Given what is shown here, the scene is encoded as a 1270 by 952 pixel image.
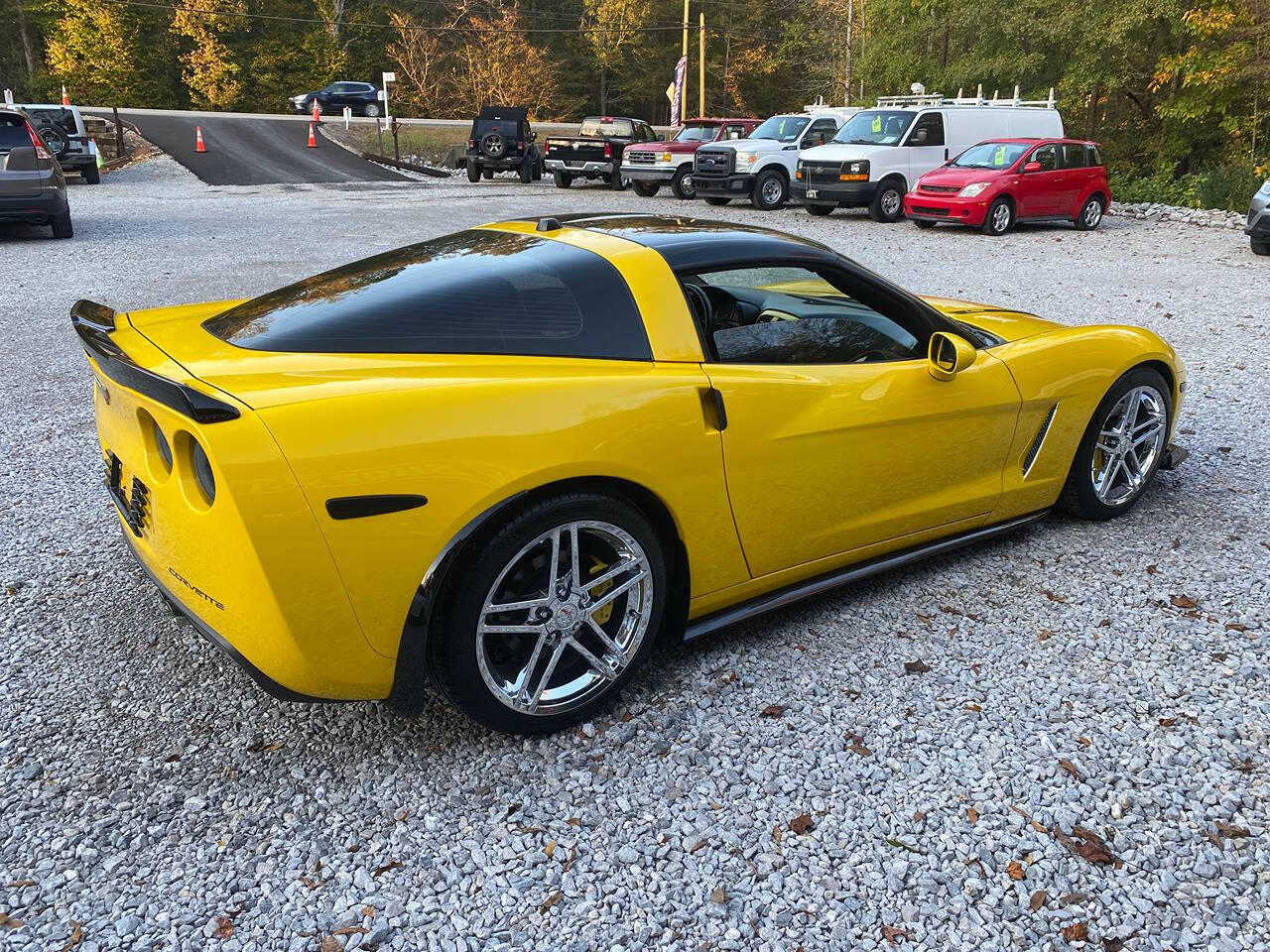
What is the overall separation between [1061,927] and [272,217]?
16.9m

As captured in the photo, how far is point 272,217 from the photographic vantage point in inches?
651

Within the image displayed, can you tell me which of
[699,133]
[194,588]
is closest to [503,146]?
[699,133]

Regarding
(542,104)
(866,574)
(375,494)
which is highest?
(542,104)

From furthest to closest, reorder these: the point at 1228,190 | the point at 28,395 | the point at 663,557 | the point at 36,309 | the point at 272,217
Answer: the point at 1228,190 → the point at 272,217 → the point at 36,309 → the point at 28,395 → the point at 663,557

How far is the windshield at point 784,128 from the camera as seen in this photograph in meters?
19.8

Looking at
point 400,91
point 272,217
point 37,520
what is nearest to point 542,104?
point 400,91

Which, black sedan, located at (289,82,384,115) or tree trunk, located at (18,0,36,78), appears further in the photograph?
tree trunk, located at (18,0,36,78)

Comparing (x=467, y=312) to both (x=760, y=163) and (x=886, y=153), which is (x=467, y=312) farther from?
(x=760, y=163)

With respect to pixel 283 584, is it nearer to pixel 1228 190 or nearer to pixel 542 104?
pixel 1228 190

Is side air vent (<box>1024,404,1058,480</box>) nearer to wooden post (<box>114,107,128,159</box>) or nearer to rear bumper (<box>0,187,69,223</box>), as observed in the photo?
rear bumper (<box>0,187,69,223</box>)

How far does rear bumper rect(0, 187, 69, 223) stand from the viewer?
12.6 m

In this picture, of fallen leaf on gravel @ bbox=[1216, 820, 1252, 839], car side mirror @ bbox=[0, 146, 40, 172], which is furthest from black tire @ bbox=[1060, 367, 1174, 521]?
car side mirror @ bbox=[0, 146, 40, 172]

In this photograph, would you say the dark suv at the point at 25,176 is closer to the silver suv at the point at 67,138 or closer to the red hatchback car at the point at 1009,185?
the silver suv at the point at 67,138

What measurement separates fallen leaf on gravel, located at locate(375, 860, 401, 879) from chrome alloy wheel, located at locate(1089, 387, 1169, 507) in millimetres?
3336
